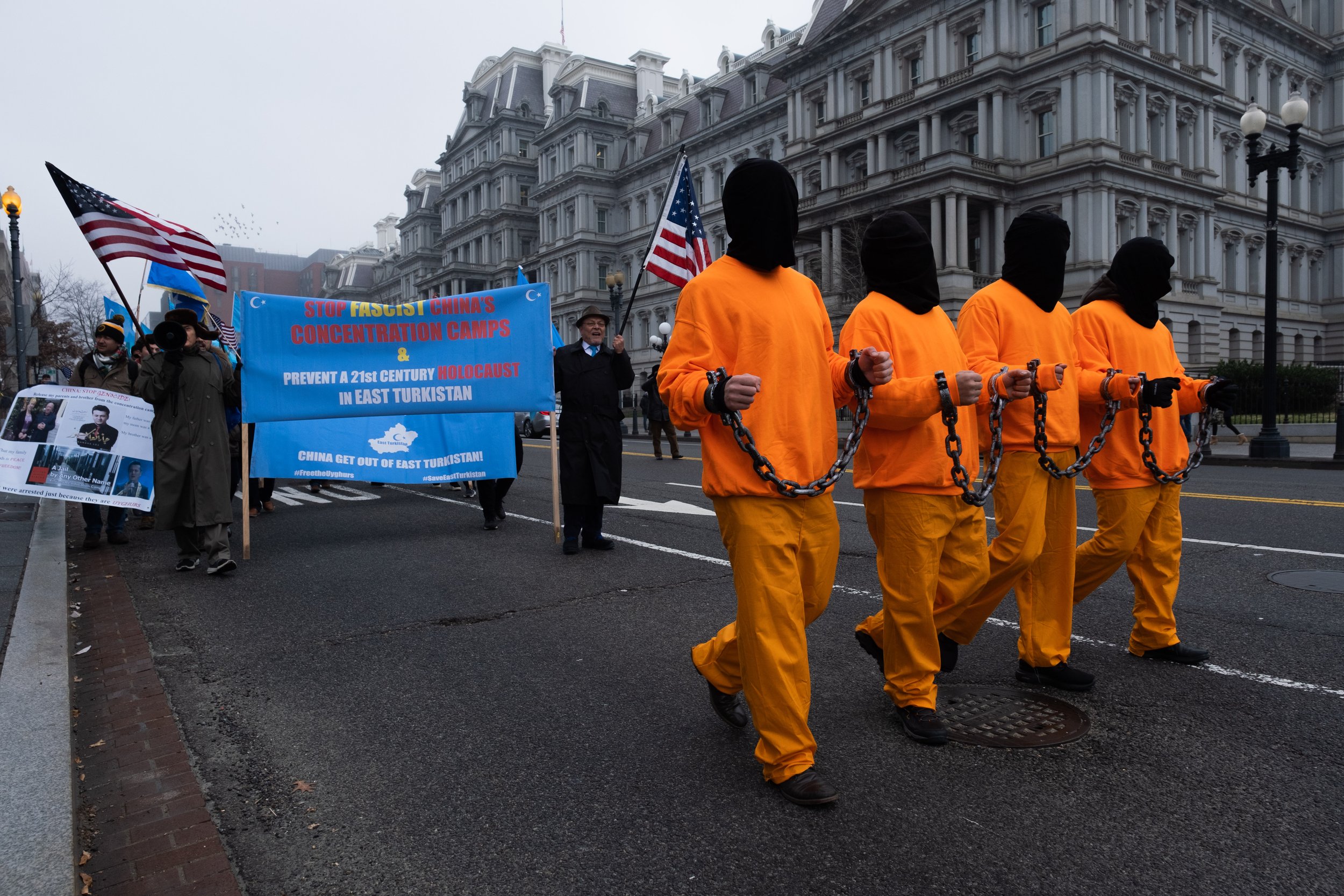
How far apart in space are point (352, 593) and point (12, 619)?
1900 mm

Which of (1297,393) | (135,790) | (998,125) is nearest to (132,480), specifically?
(135,790)

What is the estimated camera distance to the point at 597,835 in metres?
2.88

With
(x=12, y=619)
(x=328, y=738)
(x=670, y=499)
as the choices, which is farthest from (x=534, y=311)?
(x=328, y=738)

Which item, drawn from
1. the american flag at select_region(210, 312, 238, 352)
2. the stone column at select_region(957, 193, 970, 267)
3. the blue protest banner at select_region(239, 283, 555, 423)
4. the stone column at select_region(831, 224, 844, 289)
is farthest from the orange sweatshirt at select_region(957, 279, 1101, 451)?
the stone column at select_region(831, 224, 844, 289)

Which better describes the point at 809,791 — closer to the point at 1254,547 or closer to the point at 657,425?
the point at 1254,547

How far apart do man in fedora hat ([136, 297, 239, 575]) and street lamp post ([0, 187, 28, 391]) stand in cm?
1200

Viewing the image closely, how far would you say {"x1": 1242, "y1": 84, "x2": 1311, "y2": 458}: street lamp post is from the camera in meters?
16.6

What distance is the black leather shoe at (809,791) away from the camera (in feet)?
9.82

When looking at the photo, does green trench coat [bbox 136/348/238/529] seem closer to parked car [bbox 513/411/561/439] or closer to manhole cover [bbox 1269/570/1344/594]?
parked car [bbox 513/411/561/439]

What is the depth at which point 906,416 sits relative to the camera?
10.8 feet

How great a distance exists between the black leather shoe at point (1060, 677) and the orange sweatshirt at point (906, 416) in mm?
1063

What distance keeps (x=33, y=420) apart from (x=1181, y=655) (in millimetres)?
8456

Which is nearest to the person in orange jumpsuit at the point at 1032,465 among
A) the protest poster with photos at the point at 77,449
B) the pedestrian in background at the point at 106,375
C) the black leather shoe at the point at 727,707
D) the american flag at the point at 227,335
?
the black leather shoe at the point at 727,707

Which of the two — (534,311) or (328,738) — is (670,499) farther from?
(328,738)
